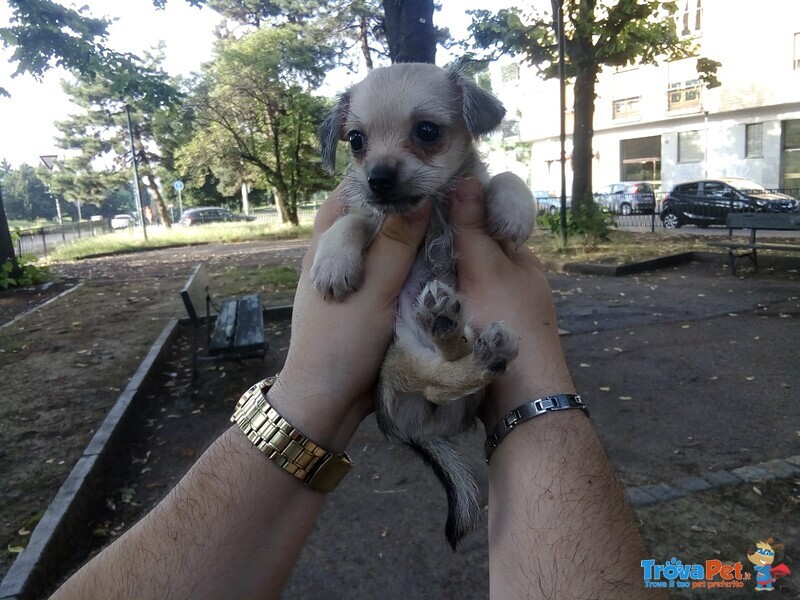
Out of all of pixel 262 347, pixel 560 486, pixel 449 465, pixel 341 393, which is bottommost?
pixel 262 347

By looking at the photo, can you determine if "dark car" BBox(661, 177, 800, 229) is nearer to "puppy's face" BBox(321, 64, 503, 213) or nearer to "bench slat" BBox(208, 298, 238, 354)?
A: "bench slat" BBox(208, 298, 238, 354)

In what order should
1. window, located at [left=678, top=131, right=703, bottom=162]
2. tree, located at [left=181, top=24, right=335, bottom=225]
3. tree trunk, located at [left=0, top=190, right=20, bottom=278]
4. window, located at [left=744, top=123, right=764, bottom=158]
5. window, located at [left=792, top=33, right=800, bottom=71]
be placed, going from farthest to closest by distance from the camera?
window, located at [left=678, top=131, right=703, bottom=162]
window, located at [left=744, top=123, right=764, bottom=158]
tree, located at [left=181, top=24, right=335, bottom=225]
window, located at [left=792, top=33, right=800, bottom=71]
tree trunk, located at [left=0, top=190, right=20, bottom=278]

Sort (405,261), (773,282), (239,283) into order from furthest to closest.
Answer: (239,283) < (773,282) < (405,261)

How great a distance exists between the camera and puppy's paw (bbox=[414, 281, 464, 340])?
2.21m

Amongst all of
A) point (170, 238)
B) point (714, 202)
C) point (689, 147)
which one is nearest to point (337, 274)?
point (714, 202)

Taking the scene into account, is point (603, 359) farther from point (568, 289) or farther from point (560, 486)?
point (560, 486)

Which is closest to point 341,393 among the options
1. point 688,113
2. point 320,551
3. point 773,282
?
point 320,551

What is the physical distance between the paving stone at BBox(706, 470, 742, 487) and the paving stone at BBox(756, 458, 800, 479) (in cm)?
31

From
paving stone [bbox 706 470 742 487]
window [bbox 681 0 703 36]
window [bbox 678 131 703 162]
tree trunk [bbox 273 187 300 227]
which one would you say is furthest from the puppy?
window [bbox 678 131 703 162]

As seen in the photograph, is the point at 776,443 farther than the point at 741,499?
Yes

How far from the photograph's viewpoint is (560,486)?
1873 millimetres

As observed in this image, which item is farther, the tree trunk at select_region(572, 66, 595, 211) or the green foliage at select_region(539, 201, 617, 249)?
the tree trunk at select_region(572, 66, 595, 211)

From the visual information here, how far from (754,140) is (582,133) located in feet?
76.5

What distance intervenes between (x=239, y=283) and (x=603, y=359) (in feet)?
33.6
